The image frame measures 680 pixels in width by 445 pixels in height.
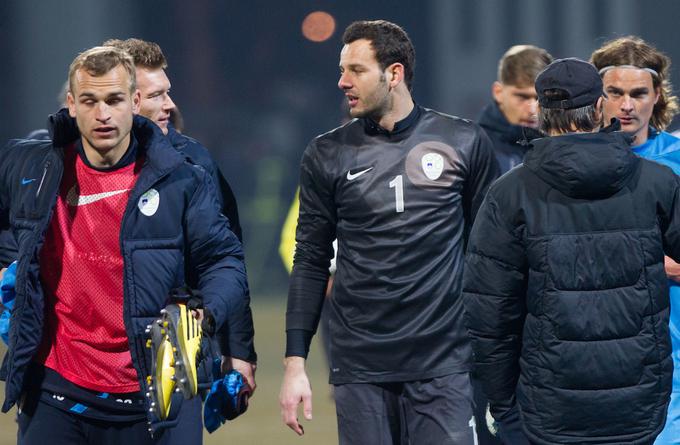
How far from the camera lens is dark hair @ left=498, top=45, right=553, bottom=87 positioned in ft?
20.3

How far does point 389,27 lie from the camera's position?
488 centimetres

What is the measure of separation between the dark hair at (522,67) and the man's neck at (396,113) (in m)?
1.52

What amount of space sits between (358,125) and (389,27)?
360 mm

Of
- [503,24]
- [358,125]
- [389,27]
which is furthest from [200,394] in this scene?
[503,24]

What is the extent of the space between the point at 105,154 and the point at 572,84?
4.77ft

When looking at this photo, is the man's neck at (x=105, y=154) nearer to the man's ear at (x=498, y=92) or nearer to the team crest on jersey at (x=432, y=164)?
the team crest on jersey at (x=432, y=164)

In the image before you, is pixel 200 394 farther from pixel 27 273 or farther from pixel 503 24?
pixel 503 24

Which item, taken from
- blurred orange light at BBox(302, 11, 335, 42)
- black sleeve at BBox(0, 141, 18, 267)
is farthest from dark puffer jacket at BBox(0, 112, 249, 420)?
blurred orange light at BBox(302, 11, 335, 42)

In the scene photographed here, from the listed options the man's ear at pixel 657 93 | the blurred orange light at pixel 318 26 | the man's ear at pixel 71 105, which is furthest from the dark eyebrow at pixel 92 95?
the blurred orange light at pixel 318 26

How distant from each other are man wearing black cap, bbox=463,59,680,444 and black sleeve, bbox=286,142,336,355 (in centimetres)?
107

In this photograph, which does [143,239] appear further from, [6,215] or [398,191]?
[398,191]

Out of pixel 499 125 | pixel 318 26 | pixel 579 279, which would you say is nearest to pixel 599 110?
pixel 579 279

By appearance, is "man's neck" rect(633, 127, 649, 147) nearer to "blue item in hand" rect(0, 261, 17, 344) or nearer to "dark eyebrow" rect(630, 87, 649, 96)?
"dark eyebrow" rect(630, 87, 649, 96)

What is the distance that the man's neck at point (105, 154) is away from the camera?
4289 mm
